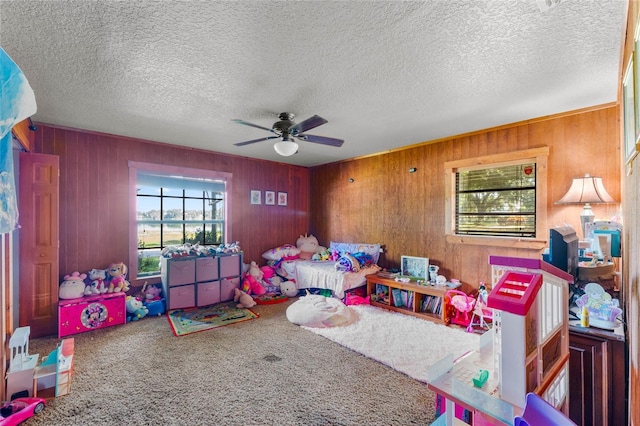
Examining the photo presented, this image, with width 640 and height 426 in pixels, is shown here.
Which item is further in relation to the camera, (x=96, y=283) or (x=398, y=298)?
(x=398, y=298)

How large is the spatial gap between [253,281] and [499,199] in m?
3.86

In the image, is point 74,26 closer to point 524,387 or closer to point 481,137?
point 524,387

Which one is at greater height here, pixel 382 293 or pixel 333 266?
pixel 333 266

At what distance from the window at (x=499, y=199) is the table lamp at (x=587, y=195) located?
14.8 inches

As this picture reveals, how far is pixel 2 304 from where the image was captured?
209cm

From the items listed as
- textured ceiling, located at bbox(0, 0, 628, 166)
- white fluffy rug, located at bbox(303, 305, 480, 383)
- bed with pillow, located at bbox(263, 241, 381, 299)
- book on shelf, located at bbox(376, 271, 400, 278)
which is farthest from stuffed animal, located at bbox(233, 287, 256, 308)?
textured ceiling, located at bbox(0, 0, 628, 166)

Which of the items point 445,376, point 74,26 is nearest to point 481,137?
point 445,376

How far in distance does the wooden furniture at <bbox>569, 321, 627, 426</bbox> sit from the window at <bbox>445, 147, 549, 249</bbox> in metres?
1.93

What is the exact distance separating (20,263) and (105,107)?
1940 millimetres

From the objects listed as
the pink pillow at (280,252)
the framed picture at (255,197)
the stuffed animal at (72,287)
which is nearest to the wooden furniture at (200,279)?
the pink pillow at (280,252)

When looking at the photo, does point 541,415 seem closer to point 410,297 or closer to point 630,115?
point 630,115

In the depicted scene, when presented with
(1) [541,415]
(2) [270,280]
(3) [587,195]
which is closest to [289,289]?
(2) [270,280]

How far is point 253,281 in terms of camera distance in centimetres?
482

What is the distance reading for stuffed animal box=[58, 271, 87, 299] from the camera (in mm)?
3351
